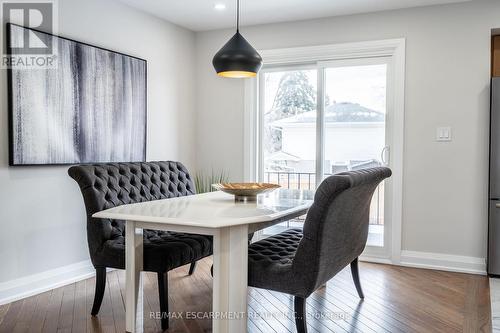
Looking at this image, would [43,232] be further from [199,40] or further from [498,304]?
[498,304]

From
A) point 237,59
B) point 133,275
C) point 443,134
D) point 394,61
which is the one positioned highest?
point 394,61

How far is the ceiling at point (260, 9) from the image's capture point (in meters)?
3.85

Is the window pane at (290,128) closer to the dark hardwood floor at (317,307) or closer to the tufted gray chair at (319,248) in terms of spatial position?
the dark hardwood floor at (317,307)

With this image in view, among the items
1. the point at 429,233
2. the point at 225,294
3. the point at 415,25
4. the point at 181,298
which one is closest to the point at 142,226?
the point at 225,294

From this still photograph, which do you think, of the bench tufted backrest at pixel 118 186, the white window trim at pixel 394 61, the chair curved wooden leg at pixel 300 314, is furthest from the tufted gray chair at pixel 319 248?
the white window trim at pixel 394 61

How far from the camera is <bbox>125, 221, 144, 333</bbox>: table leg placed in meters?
2.37

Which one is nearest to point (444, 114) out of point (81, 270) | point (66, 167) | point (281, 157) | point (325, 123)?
point (325, 123)

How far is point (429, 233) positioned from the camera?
3.94m

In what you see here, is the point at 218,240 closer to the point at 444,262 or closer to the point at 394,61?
the point at 444,262

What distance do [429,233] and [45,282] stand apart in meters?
3.23

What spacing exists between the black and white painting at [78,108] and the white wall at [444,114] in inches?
82.6

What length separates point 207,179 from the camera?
4.94 meters

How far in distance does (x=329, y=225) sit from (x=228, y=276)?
0.56m

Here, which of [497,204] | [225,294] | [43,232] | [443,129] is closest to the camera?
[225,294]
